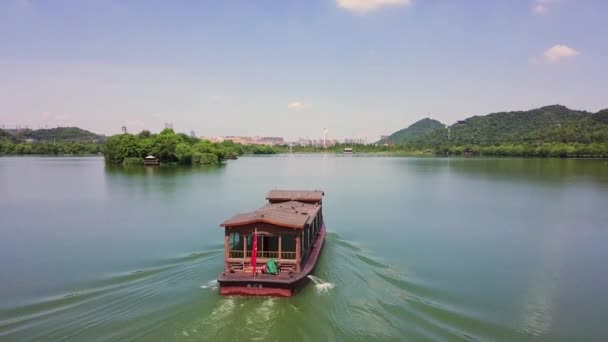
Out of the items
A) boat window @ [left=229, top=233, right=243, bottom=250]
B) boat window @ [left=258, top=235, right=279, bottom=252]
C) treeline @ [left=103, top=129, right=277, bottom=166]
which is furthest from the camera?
treeline @ [left=103, top=129, right=277, bottom=166]

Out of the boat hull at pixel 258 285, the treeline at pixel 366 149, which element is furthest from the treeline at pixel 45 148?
the boat hull at pixel 258 285

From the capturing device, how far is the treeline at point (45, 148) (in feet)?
377

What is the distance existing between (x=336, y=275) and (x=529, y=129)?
154m

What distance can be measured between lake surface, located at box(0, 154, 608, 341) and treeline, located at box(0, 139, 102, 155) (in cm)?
10702

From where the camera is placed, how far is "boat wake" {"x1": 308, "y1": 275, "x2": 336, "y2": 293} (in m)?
11.3

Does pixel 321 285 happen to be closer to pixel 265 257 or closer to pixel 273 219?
pixel 265 257

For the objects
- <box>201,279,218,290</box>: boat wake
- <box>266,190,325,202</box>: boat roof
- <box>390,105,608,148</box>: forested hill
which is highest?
<box>390,105,608,148</box>: forested hill

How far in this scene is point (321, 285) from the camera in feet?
38.0

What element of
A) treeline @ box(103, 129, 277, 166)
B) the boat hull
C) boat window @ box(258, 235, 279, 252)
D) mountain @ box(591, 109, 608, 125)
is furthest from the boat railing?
mountain @ box(591, 109, 608, 125)

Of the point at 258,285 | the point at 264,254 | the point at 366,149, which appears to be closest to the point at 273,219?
the point at 264,254

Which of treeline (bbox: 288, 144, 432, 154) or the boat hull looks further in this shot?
treeline (bbox: 288, 144, 432, 154)

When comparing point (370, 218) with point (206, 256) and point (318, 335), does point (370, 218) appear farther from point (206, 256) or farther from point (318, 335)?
point (318, 335)

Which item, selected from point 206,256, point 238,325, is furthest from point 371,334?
point 206,256

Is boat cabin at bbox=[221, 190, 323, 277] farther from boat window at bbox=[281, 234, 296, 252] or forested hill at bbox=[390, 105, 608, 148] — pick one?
forested hill at bbox=[390, 105, 608, 148]
